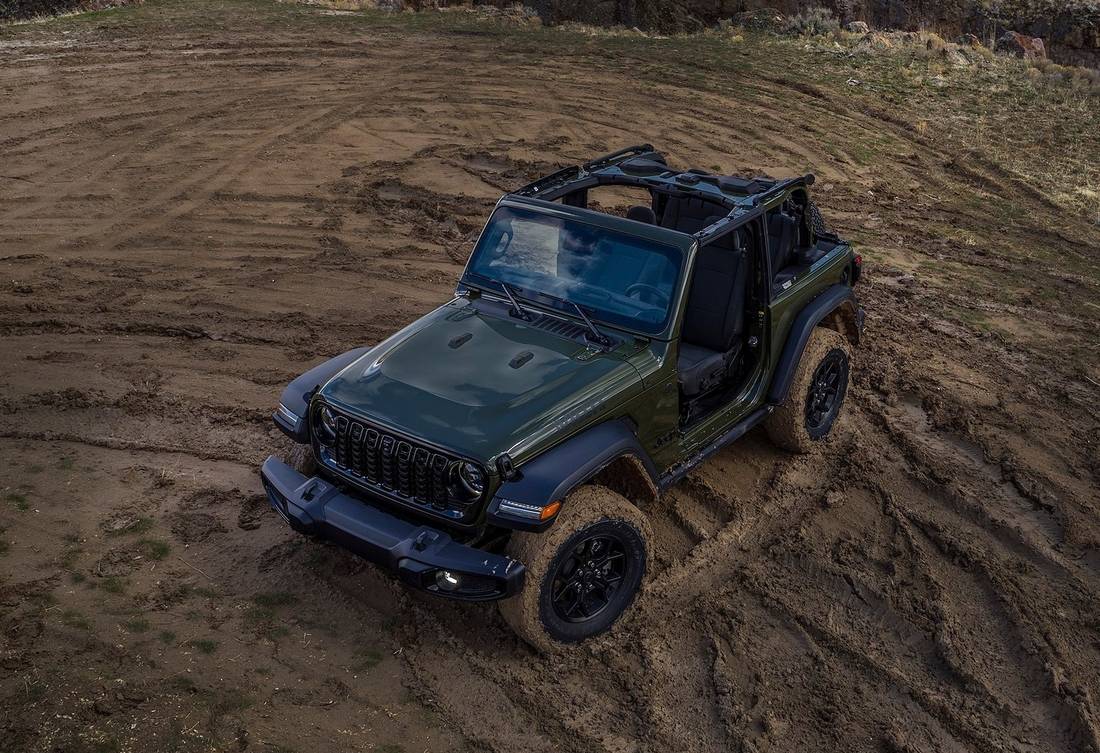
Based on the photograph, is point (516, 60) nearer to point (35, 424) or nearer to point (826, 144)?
point (826, 144)

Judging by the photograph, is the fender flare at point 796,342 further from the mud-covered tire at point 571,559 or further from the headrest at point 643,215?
the mud-covered tire at point 571,559

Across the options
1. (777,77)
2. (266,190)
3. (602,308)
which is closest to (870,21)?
(777,77)

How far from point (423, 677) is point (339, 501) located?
3.40 feet

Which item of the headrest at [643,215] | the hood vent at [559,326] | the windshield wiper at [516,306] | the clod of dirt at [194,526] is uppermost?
the headrest at [643,215]

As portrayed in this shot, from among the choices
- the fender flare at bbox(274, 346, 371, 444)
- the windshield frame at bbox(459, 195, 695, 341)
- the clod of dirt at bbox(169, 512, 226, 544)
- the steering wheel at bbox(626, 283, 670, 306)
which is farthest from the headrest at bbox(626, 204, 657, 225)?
the clod of dirt at bbox(169, 512, 226, 544)

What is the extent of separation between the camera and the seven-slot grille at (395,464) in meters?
5.13

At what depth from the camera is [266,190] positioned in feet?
39.0

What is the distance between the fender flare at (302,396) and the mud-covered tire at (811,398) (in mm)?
3048

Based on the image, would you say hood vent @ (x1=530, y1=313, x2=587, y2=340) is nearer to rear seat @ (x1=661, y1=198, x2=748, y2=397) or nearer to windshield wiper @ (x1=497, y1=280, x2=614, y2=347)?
windshield wiper @ (x1=497, y1=280, x2=614, y2=347)

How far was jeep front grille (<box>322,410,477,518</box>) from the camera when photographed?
16.8ft

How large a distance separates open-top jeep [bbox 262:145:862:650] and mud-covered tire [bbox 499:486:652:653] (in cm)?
1

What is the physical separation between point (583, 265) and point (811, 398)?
91.2 inches

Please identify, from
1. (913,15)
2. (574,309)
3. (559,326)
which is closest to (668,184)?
(574,309)

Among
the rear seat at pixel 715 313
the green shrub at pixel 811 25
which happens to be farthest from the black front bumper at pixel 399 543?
the green shrub at pixel 811 25
